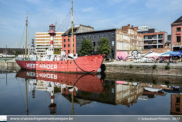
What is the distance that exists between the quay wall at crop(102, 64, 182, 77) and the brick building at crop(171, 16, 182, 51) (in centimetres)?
1838

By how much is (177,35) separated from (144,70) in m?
20.4

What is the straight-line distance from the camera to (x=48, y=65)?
36.4m

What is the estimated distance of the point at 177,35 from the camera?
41625mm

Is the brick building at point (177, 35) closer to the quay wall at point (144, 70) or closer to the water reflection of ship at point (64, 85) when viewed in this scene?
the quay wall at point (144, 70)

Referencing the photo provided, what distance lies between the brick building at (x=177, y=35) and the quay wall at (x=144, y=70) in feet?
60.3

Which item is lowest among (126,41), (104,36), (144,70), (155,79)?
(155,79)

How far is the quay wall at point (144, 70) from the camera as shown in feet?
86.1

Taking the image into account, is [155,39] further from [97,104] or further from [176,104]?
[97,104]

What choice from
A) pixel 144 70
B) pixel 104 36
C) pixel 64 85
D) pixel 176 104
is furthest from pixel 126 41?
pixel 176 104

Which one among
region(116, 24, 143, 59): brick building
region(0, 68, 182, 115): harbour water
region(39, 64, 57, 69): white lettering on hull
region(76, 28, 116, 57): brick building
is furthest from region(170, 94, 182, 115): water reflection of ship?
region(76, 28, 116, 57): brick building

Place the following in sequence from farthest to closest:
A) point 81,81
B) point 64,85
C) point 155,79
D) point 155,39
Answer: point 155,39 → point 155,79 → point 81,81 → point 64,85

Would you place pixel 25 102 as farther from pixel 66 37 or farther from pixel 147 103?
pixel 66 37

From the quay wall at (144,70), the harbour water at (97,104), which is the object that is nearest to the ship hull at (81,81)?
the harbour water at (97,104)

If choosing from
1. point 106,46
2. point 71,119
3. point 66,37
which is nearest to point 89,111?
point 71,119
